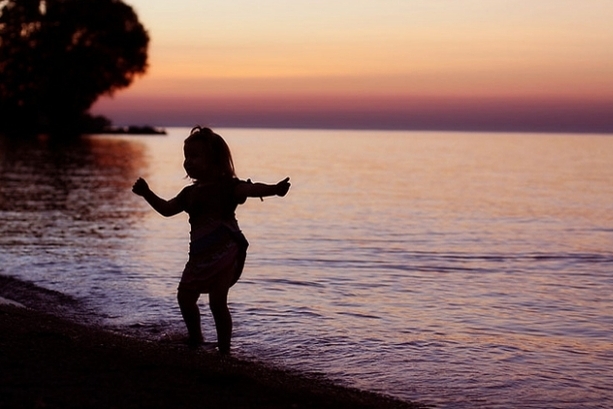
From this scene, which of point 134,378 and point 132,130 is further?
point 132,130

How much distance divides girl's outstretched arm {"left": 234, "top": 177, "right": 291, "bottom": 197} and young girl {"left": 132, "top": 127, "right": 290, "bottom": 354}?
11mm

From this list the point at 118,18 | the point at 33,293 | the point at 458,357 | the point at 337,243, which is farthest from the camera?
the point at 118,18

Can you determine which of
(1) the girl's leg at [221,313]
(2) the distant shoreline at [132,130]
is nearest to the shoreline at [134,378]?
(1) the girl's leg at [221,313]

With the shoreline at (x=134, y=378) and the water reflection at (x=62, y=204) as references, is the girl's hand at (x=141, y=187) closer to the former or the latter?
the shoreline at (x=134, y=378)

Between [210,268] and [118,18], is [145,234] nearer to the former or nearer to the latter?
[210,268]

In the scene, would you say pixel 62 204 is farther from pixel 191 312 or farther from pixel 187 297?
pixel 187 297

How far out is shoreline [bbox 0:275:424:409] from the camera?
4773 millimetres

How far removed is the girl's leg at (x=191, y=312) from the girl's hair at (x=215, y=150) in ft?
3.07

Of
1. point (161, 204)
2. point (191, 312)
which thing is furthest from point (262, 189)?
point (191, 312)

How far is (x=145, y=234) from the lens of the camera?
661 inches

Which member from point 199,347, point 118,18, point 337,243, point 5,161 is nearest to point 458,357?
point 199,347

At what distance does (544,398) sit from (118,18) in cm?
7889

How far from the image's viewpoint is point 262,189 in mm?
6125

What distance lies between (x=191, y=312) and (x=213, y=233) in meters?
0.69
